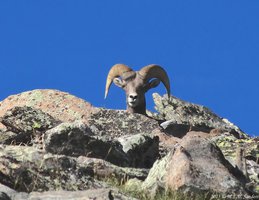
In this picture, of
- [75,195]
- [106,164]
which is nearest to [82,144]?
[106,164]

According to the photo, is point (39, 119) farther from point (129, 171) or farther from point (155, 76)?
point (155, 76)

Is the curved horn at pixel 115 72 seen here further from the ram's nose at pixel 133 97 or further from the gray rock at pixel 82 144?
the gray rock at pixel 82 144

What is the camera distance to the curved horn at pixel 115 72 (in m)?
32.0

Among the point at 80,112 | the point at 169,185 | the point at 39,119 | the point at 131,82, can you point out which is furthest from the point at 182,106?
the point at 169,185

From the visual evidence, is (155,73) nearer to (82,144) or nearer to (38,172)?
(82,144)

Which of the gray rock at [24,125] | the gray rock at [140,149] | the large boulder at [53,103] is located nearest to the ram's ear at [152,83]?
the large boulder at [53,103]

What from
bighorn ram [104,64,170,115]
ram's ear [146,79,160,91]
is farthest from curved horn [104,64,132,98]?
ram's ear [146,79,160,91]

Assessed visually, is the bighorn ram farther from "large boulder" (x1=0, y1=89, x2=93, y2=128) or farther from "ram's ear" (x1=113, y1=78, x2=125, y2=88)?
"large boulder" (x1=0, y1=89, x2=93, y2=128)

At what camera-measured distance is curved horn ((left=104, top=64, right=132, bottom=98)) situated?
3197 cm

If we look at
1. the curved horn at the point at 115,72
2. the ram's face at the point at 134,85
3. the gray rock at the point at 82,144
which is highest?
the curved horn at the point at 115,72

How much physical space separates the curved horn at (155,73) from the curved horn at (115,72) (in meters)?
0.51

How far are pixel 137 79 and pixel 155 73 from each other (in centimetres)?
95

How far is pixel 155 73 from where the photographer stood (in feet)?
106

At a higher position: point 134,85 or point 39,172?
point 134,85
